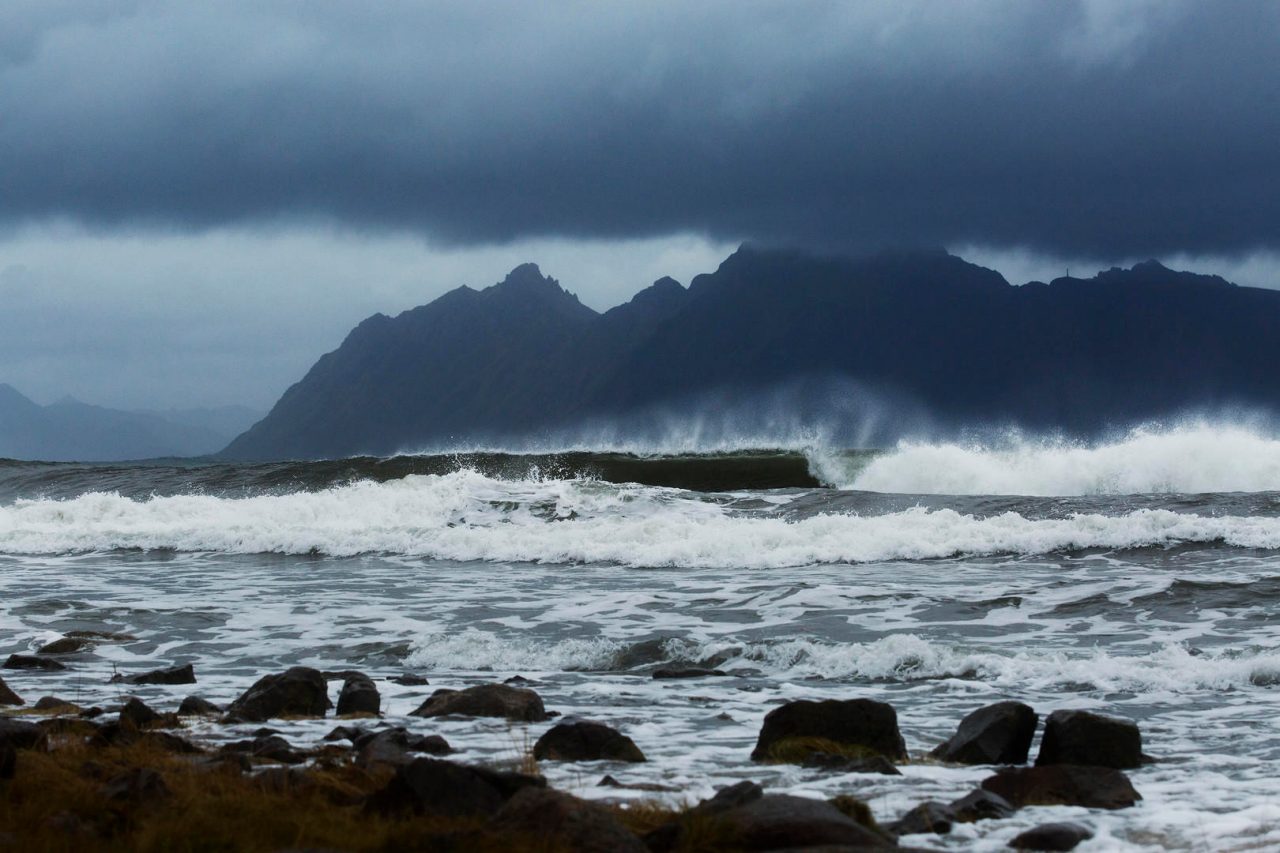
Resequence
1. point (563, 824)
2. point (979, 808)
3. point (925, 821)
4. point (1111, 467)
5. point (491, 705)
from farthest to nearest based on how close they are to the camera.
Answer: point (1111, 467), point (491, 705), point (979, 808), point (925, 821), point (563, 824)

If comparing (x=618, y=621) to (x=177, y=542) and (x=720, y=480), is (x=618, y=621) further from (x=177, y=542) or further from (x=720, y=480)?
(x=720, y=480)

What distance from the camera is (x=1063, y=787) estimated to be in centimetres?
621

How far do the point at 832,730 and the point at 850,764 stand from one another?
451 mm

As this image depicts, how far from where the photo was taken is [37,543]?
87.8ft

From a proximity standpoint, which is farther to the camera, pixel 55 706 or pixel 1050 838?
pixel 55 706

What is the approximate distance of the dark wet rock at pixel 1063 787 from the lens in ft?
20.1

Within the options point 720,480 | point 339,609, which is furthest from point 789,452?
point 339,609

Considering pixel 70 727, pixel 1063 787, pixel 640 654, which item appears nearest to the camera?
pixel 1063 787

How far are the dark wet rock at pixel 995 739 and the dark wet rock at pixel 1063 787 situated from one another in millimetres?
925

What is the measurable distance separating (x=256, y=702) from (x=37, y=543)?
68.2 ft

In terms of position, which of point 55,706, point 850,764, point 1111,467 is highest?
point 1111,467

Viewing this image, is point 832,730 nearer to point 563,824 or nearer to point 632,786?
point 632,786

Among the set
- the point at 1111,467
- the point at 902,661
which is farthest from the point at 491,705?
the point at 1111,467

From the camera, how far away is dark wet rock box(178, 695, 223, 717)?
878 centimetres
